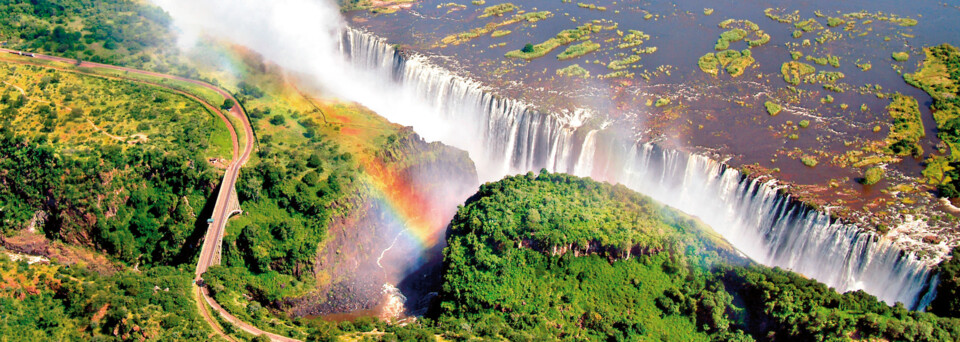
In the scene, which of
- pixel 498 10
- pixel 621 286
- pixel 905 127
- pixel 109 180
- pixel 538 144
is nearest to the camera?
pixel 621 286

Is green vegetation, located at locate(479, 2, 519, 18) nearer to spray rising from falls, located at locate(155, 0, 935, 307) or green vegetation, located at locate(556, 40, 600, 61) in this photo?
green vegetation, located at locate(556, 40, 600, 61)

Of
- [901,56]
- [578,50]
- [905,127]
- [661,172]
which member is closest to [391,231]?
→ [661,172]

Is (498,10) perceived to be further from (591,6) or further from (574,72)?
(574,72)

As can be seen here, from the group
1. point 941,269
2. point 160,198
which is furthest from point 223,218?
point 941,269

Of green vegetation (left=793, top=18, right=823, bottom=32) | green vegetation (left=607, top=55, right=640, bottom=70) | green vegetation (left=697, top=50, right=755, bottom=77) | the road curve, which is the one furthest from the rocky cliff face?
green vegetation (left=793, top=18, right=823, bottom=32)

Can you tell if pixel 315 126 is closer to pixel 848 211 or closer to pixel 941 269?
pixel 848 211

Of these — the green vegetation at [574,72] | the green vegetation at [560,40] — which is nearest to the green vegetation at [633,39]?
the green vegetation at [560,40]
